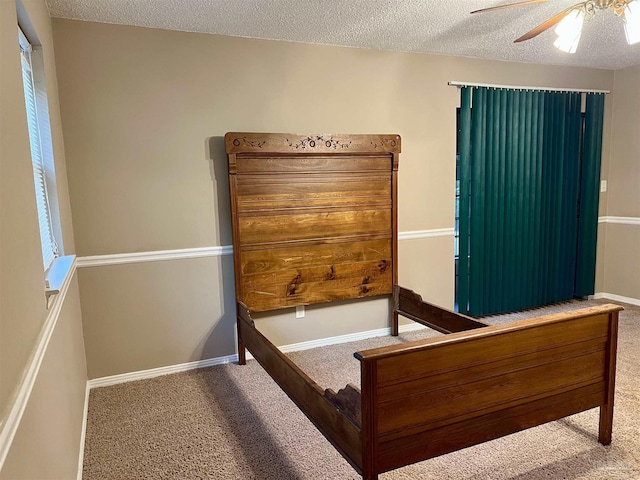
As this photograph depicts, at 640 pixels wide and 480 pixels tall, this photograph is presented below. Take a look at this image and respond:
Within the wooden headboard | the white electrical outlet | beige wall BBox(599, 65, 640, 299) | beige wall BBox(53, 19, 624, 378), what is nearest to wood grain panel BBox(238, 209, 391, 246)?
the wooden headboard

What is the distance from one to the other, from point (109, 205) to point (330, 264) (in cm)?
161

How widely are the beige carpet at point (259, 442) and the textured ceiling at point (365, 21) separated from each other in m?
2.33

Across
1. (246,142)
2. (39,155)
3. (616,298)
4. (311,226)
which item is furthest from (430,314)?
(616,298)

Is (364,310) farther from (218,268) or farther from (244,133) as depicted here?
(244,133)

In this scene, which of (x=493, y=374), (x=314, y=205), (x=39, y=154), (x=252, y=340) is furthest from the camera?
(x=314, y=205)

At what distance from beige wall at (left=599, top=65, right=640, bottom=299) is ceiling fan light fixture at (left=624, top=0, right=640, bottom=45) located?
8.48 feet

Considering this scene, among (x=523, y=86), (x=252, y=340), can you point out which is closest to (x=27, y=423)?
(x=252, y=340)

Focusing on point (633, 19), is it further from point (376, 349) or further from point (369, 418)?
point (369, 418)

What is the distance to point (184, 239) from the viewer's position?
10.3 ft

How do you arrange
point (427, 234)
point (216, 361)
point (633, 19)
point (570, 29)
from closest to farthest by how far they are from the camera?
point (633, 19) → point (570, 29) → point (216, 361) → point (427, 234)

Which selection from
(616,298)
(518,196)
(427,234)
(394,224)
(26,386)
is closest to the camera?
(26,386)

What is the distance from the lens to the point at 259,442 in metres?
2.32

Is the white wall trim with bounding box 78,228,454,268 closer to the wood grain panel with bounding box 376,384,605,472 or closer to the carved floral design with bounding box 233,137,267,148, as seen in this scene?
the carved floral design with bounding box 233,137,267,148

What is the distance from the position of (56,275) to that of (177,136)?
1385mm
